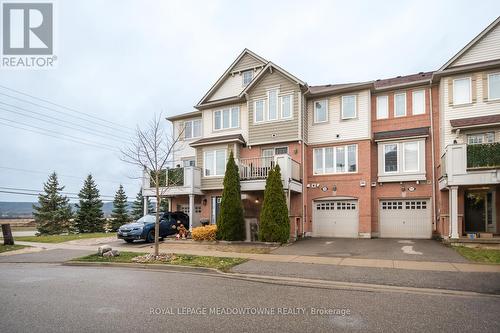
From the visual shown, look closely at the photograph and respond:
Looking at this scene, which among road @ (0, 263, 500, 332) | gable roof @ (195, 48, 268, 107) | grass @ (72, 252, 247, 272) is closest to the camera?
Answer: road @ (0, 263, 500, 332)

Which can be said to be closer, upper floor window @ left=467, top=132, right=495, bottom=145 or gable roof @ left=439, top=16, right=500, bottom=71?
upper floor window @ left=467, top=132, right=495, bottom=145

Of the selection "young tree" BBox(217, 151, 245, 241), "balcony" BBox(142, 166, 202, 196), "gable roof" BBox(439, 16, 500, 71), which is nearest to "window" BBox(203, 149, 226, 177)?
"balcony" BBox(142, 166, 202, 196)

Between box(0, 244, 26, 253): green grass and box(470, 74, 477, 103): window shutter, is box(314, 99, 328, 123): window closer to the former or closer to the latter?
box(470, 74, 477, 103): window shutter

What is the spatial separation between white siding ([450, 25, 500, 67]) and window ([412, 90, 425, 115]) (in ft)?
6.64

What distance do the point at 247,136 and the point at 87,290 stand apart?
14229 mm

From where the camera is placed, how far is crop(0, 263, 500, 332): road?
516 cm

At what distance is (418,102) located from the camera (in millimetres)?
18062

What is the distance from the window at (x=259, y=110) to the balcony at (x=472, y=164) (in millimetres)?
10109

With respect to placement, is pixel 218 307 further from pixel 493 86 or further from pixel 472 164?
pixel 493 86

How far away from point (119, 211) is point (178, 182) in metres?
19.5

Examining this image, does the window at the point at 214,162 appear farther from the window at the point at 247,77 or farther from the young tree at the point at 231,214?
the window at the point at 247,77

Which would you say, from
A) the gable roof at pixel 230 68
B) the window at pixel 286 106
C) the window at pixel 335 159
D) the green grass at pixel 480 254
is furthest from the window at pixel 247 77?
the green grass at pixel 480 254

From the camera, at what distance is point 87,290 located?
756 centimetres

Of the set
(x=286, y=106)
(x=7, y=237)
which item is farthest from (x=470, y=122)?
(x=7, y=237)
